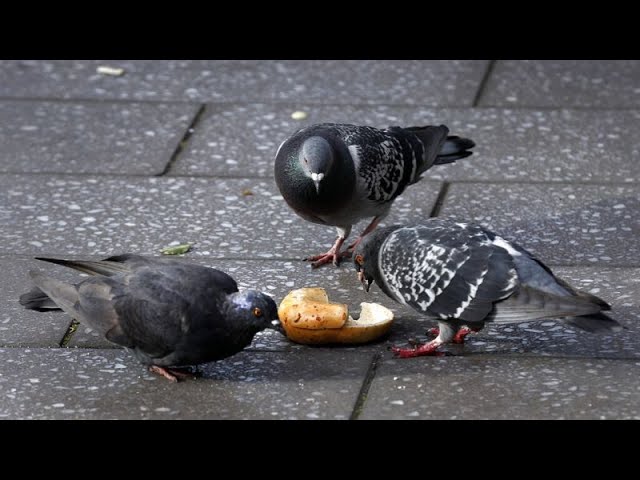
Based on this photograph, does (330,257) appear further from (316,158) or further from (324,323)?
(324,323)

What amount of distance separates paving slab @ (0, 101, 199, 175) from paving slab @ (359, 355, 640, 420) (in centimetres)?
308

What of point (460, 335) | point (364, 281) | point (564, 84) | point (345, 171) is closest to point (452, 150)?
point (345, 171)

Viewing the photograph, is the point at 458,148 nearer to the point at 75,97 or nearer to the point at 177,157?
the point at 177,157

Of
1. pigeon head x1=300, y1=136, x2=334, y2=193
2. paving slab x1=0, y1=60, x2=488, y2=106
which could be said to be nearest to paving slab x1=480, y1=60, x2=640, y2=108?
paving slab x1=0, y1=60, x2=488, y2=106

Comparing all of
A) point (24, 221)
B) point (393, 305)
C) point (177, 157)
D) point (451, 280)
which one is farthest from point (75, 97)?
point (451, 280)

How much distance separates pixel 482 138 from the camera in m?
8.13

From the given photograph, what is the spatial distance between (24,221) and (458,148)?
265 centimetres

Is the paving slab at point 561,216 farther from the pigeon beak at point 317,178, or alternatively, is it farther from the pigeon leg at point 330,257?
the pigeon beak at point 317,178

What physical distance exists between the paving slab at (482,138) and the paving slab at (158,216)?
1.14ft

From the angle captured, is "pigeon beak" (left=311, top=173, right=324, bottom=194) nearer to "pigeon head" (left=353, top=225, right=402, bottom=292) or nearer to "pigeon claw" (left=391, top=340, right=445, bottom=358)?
"pigeon head" (left=353, top=225, right=402, bottom=292)

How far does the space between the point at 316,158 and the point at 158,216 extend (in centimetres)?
135

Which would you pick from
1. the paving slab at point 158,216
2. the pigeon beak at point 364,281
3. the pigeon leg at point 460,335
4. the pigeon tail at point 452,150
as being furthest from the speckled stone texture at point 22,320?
the pigeon tail at point 452,150

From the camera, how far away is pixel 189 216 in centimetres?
702

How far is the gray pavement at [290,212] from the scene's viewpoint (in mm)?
5074
